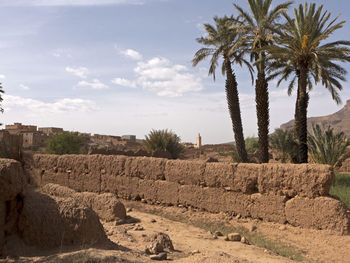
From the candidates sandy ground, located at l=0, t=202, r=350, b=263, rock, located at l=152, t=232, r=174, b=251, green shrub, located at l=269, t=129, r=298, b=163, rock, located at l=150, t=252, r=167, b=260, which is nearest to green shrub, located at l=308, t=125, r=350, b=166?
green shrub, located at l=269, t=129, r=298, b=163

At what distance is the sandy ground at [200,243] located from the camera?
3850 millimetres

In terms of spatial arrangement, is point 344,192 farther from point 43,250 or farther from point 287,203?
point 43,250

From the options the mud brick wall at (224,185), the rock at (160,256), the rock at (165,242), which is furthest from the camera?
the mud brick wall at (224,185)

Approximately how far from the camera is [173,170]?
8172mm

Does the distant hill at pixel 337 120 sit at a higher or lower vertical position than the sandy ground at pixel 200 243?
higher

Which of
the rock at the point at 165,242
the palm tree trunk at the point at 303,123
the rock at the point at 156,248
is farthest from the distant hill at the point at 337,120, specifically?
the rock at the point at 156,248

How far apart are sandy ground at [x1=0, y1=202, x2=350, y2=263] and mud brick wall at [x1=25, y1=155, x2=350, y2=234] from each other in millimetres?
235

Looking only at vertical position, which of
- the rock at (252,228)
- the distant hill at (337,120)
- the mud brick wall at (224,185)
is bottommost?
the rock at (252,228)

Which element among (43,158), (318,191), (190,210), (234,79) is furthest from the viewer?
(234,79)

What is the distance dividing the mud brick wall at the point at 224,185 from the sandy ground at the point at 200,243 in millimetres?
235

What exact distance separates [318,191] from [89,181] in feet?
20.6

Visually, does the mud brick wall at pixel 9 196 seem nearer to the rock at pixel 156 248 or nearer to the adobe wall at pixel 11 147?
the rock at pixel 156 248

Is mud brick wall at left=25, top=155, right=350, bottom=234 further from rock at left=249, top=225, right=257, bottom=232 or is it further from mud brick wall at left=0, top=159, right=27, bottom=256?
mud brick wall at left=0, top=159, right=27, bottom=256

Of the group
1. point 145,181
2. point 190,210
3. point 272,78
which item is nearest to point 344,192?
point 190,210
